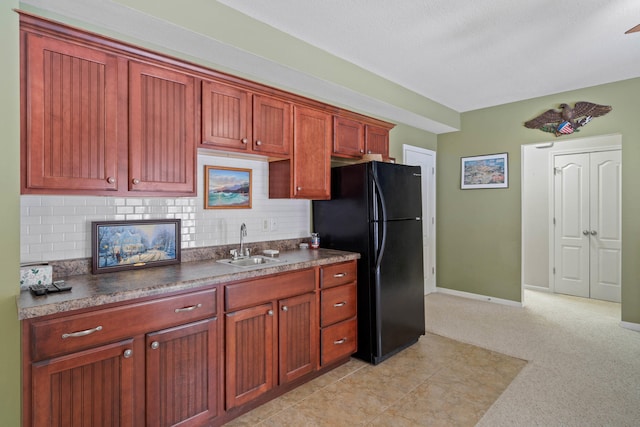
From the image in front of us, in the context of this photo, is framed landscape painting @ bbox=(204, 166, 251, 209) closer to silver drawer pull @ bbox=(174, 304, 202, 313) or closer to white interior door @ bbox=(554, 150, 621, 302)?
silver drawer pull @ bbox=(174, 304, 202, 313)

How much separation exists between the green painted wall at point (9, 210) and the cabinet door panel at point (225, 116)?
0.94 m

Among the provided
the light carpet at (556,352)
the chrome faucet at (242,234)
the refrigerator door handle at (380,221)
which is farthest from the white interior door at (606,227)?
the chrome faucet at (242,234)

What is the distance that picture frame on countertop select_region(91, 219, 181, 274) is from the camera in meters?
2.11

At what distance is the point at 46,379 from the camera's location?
1.48 metres

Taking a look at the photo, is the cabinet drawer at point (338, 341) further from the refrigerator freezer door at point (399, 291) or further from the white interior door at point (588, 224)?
the white interior door at point (588, 224)

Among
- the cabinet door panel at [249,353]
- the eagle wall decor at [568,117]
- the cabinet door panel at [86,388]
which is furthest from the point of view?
the eagle wall decor at [568,117]

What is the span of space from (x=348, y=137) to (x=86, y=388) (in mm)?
2680

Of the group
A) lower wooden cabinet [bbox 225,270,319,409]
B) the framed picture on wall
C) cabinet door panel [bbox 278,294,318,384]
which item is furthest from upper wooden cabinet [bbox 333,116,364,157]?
the framed picture on wall

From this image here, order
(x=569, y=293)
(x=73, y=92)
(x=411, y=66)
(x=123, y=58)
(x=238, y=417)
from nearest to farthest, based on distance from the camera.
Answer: (x=73, y=92)
(x=123, y=58)
(x=238, y=417)
(x=411, y=66)
(x=569, y=293)

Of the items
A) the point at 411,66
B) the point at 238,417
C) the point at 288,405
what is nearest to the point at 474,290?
the point at 411,66

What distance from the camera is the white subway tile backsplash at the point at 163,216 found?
194 cm

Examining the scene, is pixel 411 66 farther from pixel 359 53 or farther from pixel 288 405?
pixel 288 405

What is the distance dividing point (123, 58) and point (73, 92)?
1.10 ft

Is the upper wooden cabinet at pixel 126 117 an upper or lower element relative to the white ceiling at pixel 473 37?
lower
